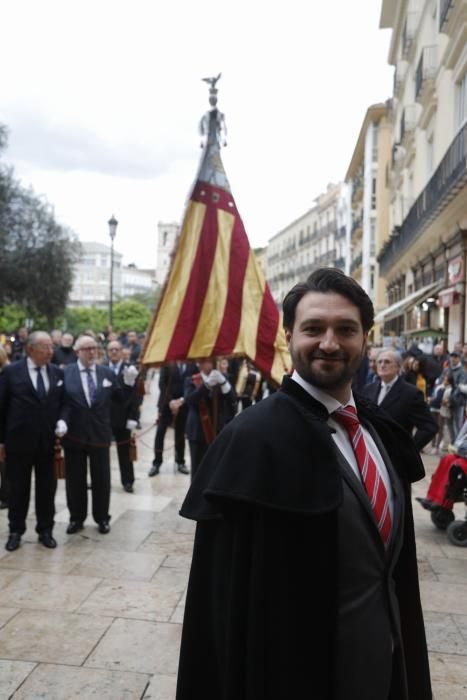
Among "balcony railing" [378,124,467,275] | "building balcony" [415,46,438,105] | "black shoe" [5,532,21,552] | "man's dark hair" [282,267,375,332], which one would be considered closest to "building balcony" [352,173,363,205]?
"balcony railing" [378,124,467,275]

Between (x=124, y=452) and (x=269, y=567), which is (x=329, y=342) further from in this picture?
(x=124, y=452)

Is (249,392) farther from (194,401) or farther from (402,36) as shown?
(402,36)

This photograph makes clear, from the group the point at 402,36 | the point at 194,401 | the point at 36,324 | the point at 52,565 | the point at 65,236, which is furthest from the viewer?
the point at 36,324

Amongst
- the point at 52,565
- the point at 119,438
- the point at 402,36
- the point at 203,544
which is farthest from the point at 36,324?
the point at 203,544

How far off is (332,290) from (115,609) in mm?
3436

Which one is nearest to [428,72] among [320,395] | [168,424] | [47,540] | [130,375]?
[168,424]

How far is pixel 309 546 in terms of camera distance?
69.4 inches

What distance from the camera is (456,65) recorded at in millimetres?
16281

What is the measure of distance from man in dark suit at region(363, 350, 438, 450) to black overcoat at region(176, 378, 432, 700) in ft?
14.0

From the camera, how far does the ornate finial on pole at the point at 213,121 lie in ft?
24.6

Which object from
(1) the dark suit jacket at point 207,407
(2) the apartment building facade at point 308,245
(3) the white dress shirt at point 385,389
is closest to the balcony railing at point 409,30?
(1) the dark suit jacket at point 207,407

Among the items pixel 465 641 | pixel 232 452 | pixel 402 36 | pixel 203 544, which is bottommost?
pixel 465 641

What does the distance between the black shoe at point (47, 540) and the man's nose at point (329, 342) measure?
4740 mm

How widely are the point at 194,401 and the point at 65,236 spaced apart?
27851 mm
